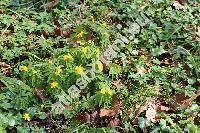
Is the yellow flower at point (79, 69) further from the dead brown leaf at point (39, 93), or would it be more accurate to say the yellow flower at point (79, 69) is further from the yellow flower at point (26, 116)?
the yellow flower at point (26, 116)

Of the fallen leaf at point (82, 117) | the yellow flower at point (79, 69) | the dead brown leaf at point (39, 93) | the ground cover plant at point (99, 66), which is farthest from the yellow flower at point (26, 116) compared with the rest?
the yellow flower at point (79, 69)

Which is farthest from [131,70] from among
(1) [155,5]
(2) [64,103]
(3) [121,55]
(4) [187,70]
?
(1) [155,5]

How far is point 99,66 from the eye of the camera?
3.59 m

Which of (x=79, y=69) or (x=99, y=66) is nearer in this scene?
(x=79, y=69)

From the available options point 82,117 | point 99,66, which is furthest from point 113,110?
point 99,66

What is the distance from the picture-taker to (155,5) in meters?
4.62

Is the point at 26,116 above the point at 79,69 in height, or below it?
below

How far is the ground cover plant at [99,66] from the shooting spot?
3328 mm

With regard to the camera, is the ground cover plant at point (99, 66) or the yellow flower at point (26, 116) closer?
the yellow flower at point (26, 116)

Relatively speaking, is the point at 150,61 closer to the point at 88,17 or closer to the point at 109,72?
the point at 109,72

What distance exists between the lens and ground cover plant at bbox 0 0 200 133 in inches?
131

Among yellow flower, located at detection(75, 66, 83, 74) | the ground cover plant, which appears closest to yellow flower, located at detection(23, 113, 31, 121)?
the ground cover plant

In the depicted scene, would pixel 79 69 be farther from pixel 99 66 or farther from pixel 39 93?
pixel 39 93

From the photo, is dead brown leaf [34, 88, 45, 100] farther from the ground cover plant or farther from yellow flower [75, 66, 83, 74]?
yellow flower [75, 66, 83, 74]
